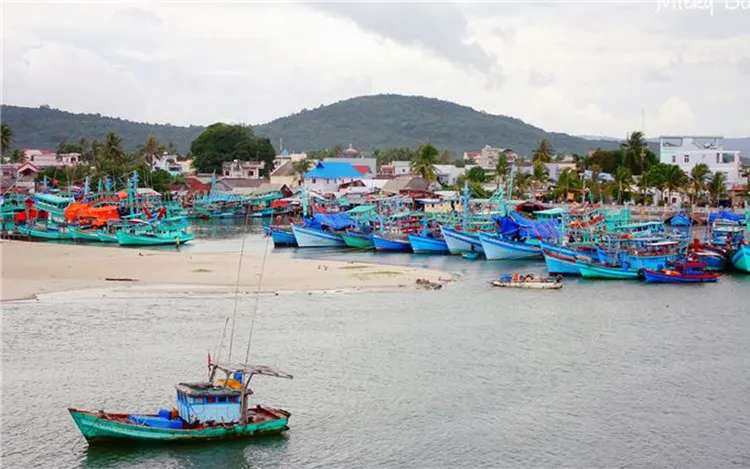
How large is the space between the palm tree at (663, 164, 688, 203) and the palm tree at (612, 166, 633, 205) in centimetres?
444

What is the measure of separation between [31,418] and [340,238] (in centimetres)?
4957

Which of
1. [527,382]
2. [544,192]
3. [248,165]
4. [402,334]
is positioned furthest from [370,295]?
[248,165]

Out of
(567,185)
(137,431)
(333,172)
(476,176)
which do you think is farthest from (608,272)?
(333,172)

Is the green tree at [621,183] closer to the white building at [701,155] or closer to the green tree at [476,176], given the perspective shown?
the white building at [701,155]

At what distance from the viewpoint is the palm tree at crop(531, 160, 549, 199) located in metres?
118

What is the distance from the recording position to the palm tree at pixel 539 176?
386 feet

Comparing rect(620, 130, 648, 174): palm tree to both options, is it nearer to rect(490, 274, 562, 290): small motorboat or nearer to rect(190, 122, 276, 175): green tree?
rect(190, 122, 276, 175): green tree


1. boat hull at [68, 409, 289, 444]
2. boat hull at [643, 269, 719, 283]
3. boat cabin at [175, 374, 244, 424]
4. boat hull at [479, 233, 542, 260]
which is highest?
boat hull at [479, 233, 542, 260]

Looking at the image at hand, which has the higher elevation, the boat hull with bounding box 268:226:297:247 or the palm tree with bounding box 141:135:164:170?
the palm tree with bounding box 141:135:164:170

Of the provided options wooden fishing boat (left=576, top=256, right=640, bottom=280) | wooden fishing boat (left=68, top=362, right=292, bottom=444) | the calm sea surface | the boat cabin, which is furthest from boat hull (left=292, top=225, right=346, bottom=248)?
the boat cabin

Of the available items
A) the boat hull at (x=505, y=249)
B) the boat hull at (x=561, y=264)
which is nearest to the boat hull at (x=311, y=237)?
the boat hull at (x=505, y=249)

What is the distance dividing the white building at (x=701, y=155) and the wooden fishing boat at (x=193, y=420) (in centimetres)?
9565

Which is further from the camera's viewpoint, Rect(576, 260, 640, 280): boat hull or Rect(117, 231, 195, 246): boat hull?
Rect(117, 231, 195, 246): boat hull

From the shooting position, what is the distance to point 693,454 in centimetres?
2588
